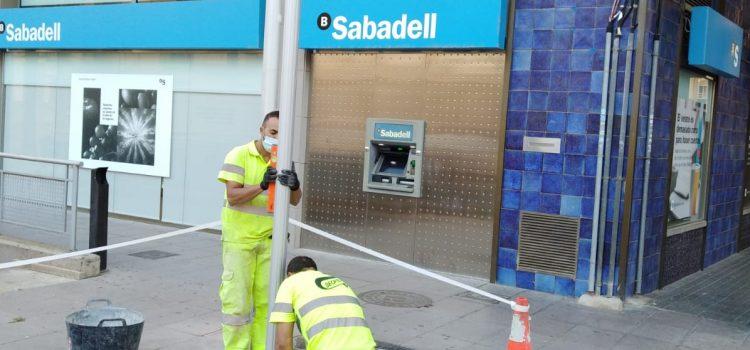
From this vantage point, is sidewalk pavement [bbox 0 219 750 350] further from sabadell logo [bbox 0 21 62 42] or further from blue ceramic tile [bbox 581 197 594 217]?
sabadell logo [bbox 0 21 62 42]

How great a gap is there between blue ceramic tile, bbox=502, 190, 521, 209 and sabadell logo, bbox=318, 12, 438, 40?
207cm

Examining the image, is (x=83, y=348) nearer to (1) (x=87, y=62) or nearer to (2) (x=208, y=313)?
(2) (x=208, y=313)

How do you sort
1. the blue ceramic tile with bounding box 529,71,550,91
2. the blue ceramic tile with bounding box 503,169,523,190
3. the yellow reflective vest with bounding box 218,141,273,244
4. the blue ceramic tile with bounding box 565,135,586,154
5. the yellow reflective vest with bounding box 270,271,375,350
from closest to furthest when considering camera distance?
1. the yellow reflective vest with bounding box 270,271,375,350
2. the yellow reflective vest with bounding box 218,141,273,244
3. the blue ceramic tile with bounding box 565,135,586,154
4. the blue ceramic tile with bounding box 529,71,550,91
5. the blue ceramic tile with bounding box 503,169,523,190

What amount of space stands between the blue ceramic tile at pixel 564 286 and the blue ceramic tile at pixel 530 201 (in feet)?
Result: 2.73

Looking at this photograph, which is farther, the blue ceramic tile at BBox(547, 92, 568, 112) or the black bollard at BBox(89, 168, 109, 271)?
the blue ceramic tile at BBox(547, 92, 568, 112)

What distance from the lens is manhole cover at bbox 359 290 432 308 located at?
304 inches

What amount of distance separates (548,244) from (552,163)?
3.01ft

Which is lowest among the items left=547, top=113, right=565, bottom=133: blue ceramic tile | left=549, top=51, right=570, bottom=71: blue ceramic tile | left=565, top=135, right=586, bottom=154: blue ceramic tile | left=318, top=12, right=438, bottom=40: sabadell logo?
left=565, top=135, right=586, bottom=154: blue ceramic tile

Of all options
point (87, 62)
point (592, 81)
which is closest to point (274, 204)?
point (592, 81)

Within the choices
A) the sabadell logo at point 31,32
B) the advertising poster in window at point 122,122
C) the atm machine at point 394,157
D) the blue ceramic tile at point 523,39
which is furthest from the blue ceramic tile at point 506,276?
the sabadell logo at point 31,32

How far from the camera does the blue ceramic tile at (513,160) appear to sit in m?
8.82

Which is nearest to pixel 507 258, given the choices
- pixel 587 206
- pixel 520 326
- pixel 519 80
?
pixel 587 206

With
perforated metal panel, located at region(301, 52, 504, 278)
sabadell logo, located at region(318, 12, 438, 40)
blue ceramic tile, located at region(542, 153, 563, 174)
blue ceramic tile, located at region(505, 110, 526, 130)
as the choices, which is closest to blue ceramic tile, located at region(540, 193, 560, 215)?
blue ceramic tile, located at region(542, 153, 563, 174)

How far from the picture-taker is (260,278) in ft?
18.0
